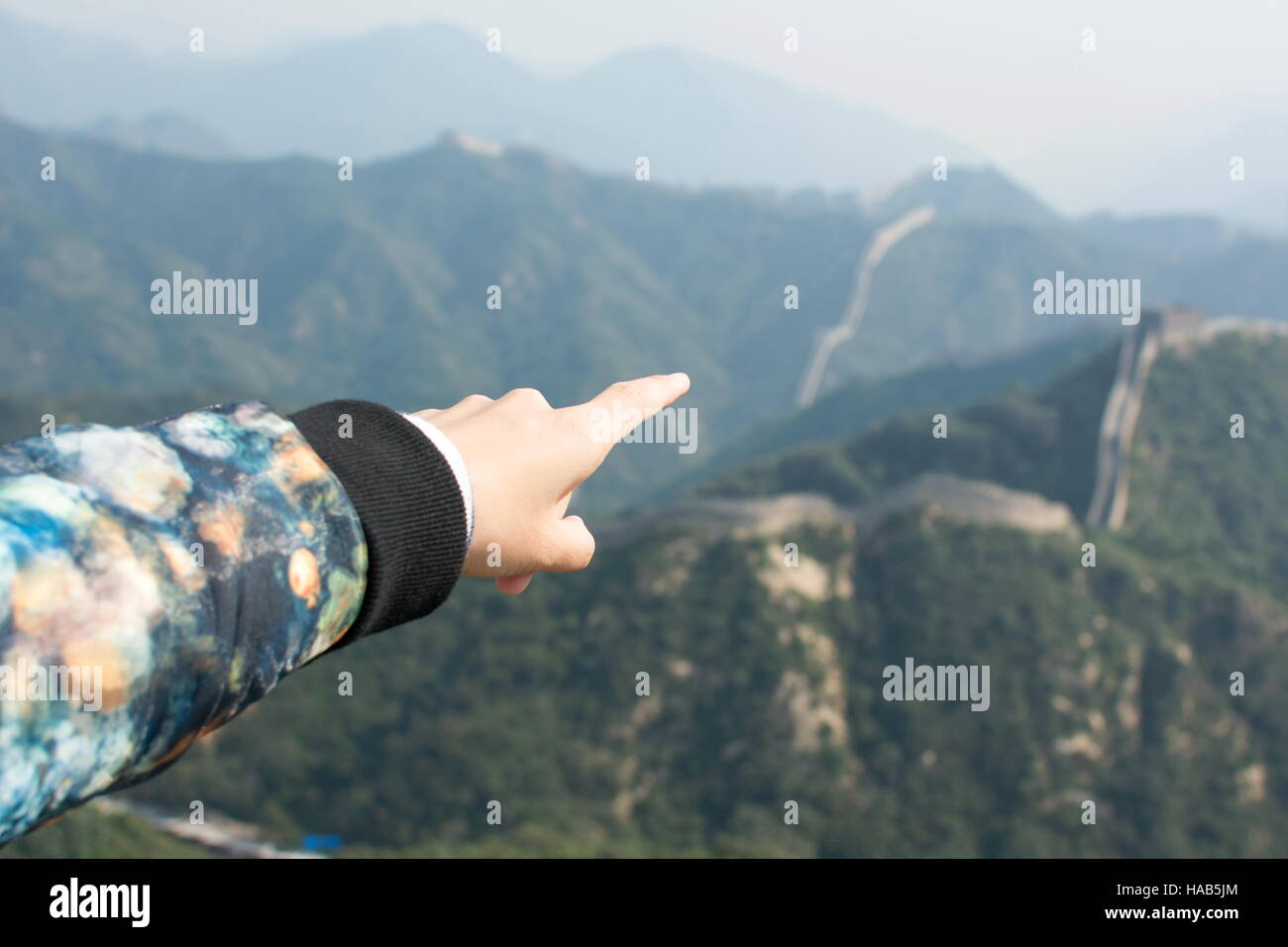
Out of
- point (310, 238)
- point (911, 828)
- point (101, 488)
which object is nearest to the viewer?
point (101, 488)

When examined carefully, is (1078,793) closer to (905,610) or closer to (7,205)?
(905,610)

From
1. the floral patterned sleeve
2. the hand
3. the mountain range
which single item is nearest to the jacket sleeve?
the floral patterned sleeve

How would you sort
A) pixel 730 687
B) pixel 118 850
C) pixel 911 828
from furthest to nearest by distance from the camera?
pixel 730 687 → pixel 911 828 → pixel 118 850

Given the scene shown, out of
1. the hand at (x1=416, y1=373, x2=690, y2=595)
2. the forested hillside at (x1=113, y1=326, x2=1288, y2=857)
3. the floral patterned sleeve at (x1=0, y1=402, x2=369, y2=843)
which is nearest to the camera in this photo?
the floral patterned sleeve at (x1=0, y1=402, x2=369, y2=843)

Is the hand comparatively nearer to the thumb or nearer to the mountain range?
the thumb

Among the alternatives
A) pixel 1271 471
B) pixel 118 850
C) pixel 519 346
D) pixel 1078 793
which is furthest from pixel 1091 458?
pixel 519 346

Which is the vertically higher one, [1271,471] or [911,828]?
[1271,471]

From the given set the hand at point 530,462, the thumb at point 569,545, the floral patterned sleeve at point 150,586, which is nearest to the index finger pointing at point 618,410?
the hand at point 530,462
